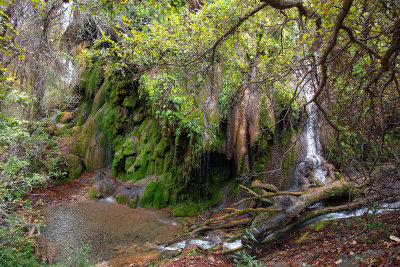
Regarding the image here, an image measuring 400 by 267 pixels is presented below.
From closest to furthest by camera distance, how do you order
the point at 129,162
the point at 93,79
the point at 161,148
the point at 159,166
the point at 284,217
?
the point at 284,217
the point at 159,166
the point at 161,148
the point at 129,162
the point at 93,79

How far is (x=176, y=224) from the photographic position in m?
7.32

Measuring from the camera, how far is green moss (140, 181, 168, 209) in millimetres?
8594

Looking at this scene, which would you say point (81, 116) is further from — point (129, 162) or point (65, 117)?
point (129, 162)

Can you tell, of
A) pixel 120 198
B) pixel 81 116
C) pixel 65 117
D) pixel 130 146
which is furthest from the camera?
pixel 65 117

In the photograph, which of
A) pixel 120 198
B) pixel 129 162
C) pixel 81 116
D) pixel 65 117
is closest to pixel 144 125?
pixel 129 162

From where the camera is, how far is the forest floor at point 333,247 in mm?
2713

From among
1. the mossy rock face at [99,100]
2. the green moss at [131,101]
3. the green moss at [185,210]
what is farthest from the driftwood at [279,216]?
the mossy rock face at [99,100]

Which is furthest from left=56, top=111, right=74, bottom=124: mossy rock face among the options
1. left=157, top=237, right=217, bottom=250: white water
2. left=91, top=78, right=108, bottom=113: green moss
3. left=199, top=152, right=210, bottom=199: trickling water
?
left=157, top=237, right=217, bottom=250: white water

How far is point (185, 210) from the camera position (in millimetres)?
8023

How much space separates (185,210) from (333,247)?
5.40 meters

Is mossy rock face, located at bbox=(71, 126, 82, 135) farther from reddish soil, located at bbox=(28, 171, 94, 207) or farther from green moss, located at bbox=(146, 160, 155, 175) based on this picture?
green moss, located at bbox=(146, 160, 155, 175)

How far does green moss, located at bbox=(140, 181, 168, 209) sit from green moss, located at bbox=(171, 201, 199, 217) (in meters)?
0.62

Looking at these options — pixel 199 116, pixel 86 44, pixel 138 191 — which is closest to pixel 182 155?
pixel 199 116

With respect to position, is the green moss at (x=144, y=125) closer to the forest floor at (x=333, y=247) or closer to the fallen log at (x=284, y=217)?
the forest floor at (x=333, y=247)
